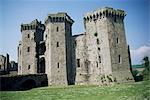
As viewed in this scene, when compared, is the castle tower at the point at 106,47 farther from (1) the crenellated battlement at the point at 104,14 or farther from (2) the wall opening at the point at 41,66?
(2) the wall opening at the point at 41,66

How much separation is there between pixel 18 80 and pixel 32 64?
26.0ft

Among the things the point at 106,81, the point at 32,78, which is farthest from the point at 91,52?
the point at 32,78

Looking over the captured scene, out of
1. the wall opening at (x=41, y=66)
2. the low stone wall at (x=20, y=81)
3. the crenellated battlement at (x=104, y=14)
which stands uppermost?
the crenellated battlement at (x=104, y=14)

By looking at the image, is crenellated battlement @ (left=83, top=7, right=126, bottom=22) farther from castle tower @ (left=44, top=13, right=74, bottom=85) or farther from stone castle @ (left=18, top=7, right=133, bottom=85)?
castle tower @ (left=44, top=13, right=74, bottom=85)

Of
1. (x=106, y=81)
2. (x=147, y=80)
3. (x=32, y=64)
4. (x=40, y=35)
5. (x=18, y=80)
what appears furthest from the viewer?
(x=40, y=35)

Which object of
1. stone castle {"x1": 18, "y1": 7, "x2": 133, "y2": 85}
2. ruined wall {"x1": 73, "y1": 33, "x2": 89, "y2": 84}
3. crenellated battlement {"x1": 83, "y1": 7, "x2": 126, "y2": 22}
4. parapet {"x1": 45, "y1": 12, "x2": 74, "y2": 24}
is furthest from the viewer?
parapet {"x1": 45, "y1": 12, "x2": 74, "y2": 24}

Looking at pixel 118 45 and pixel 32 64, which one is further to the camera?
pixel 32 64

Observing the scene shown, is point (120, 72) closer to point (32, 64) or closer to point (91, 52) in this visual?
point (91, 52)

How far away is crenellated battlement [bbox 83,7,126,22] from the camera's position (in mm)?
38375

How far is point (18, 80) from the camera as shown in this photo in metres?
38.7

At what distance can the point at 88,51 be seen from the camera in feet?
133

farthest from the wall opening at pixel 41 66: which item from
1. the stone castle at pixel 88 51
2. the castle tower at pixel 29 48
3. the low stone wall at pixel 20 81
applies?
the low stone wall at pixel 20 81

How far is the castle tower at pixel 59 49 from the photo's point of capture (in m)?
40.2

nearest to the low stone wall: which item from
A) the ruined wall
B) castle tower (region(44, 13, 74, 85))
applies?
castle tower (region(44, 13, 74, 85))
